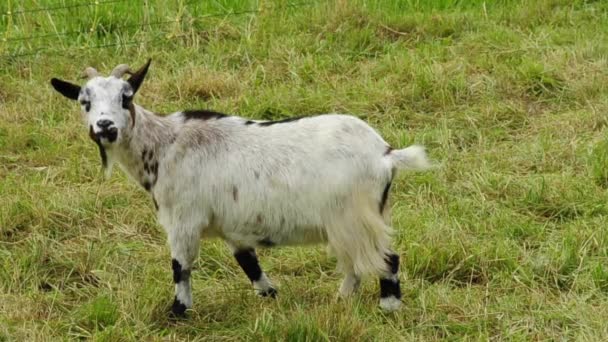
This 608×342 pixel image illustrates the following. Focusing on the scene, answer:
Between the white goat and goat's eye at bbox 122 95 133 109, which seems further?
goat's eye at bbox 122 95 133 109

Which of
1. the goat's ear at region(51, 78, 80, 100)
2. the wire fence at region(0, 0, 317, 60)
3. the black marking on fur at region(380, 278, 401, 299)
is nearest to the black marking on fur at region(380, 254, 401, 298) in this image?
the black marking on fur at region(380, 278, 401, 299)

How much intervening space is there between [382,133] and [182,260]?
244 cm

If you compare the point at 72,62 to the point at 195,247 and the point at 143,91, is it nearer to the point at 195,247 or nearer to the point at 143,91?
the point at 143,91

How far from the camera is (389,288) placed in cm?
518

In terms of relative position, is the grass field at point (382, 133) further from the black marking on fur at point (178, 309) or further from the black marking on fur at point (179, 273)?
the black marking on fur at point (179, 273)

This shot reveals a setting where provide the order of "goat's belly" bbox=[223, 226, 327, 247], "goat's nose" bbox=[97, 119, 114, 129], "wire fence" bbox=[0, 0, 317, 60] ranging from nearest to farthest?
"goat's nose" bbox=[97, 119, 114, 129], "goat's belly" bbox=[223, 226, 327, 247], "wire fence" bbox=[0, 0, 317, 60]

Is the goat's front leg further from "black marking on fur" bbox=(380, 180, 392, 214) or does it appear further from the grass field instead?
"black marking on fur" bbox=(380, 180, 392, 214)

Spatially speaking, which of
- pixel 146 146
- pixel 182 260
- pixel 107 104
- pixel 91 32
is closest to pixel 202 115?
pixel 146 146

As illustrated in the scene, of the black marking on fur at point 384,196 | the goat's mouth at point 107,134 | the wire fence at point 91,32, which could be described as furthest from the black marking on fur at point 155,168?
the wire fence at point 91,32

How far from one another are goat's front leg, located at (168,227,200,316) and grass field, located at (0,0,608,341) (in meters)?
0.08

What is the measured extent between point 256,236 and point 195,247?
11.6 inches

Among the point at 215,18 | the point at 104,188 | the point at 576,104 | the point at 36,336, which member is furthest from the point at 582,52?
the point at 36,336

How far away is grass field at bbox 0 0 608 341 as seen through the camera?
5.19 meters

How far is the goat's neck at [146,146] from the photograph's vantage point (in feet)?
17.1
